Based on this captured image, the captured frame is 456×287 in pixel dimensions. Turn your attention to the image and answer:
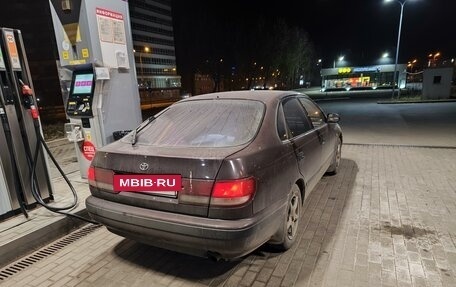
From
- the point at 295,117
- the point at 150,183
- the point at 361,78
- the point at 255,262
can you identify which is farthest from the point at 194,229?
the point at 361,78

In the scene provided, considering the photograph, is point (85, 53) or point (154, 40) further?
point (154, 40)

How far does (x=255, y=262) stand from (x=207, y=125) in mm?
1394

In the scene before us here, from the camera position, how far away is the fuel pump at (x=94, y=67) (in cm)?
423

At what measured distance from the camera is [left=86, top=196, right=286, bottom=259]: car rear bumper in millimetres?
2152

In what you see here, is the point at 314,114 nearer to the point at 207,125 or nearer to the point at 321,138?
the point at 321,138

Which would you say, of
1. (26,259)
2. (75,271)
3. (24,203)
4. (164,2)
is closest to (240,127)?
(75,271)

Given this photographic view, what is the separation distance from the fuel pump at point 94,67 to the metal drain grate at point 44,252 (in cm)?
140

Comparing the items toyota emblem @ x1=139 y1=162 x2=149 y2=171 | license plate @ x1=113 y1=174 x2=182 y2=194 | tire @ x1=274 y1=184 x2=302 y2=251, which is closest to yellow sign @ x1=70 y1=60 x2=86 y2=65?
license plate @ x1=113 y1=174 x2=182 y2=194

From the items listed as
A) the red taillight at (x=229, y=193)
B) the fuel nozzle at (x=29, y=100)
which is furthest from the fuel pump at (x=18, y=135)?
the red taillight at (x=229, y=193)

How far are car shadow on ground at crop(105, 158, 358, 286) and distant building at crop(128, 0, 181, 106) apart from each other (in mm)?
76681

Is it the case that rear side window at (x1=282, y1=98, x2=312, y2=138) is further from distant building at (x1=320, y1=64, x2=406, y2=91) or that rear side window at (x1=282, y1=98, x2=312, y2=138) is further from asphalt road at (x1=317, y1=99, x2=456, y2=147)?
distant building at (x1=320, y1=64, x2=406, y2=91)

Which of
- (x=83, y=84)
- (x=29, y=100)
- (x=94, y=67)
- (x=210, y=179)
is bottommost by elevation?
(x=210, y=179)

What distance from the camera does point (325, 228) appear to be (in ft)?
11.2

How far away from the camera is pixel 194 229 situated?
7.14 ft
